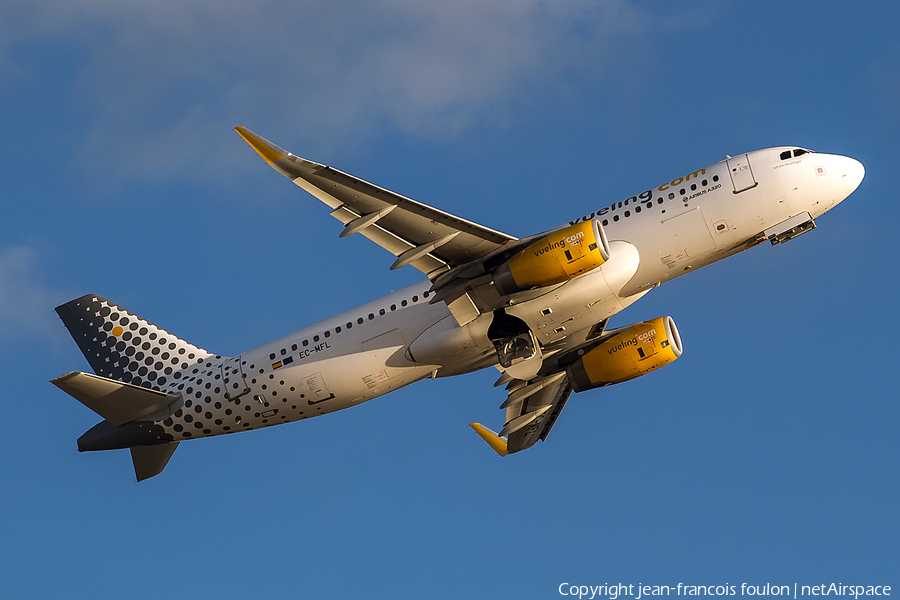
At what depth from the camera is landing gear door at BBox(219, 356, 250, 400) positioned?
134 feet

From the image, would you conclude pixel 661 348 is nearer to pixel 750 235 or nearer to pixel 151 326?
pixel 750 235

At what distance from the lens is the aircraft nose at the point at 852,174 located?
37219mm

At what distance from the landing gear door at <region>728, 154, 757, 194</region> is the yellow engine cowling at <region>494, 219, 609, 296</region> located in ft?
18.4

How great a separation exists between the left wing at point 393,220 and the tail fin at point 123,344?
12603 mm

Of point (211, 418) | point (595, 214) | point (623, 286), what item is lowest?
point (211, 418)

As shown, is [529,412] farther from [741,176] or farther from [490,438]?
[741,176]

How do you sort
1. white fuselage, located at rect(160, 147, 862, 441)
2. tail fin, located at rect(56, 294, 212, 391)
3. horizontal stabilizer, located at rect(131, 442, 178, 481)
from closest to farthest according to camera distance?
1. white fuselage, located at rect(160, 147, 862, 441)
2. horizontal stabilizer, located at rect(131, 442, 178, 481)
3. tail fin, located at rect(56, 294, 212, 391)

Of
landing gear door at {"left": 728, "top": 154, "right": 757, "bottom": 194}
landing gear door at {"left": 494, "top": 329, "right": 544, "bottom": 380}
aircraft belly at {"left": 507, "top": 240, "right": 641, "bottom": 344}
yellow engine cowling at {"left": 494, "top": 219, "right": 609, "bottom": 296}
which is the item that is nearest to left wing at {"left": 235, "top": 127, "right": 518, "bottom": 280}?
yellow engine cowling at {"left": 494, "top": 219, "right": 609, "bottom": 296}

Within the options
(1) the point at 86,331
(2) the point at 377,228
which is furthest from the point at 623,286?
(1) the point at 86,331

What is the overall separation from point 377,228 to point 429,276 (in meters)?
3.32

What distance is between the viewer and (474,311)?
37.9 m

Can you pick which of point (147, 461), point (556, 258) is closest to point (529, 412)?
point (556, 258)

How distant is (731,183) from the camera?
37000mm

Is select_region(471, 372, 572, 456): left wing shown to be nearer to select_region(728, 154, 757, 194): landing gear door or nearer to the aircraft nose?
select_region(728, 154, 757, 194): landing gear door
